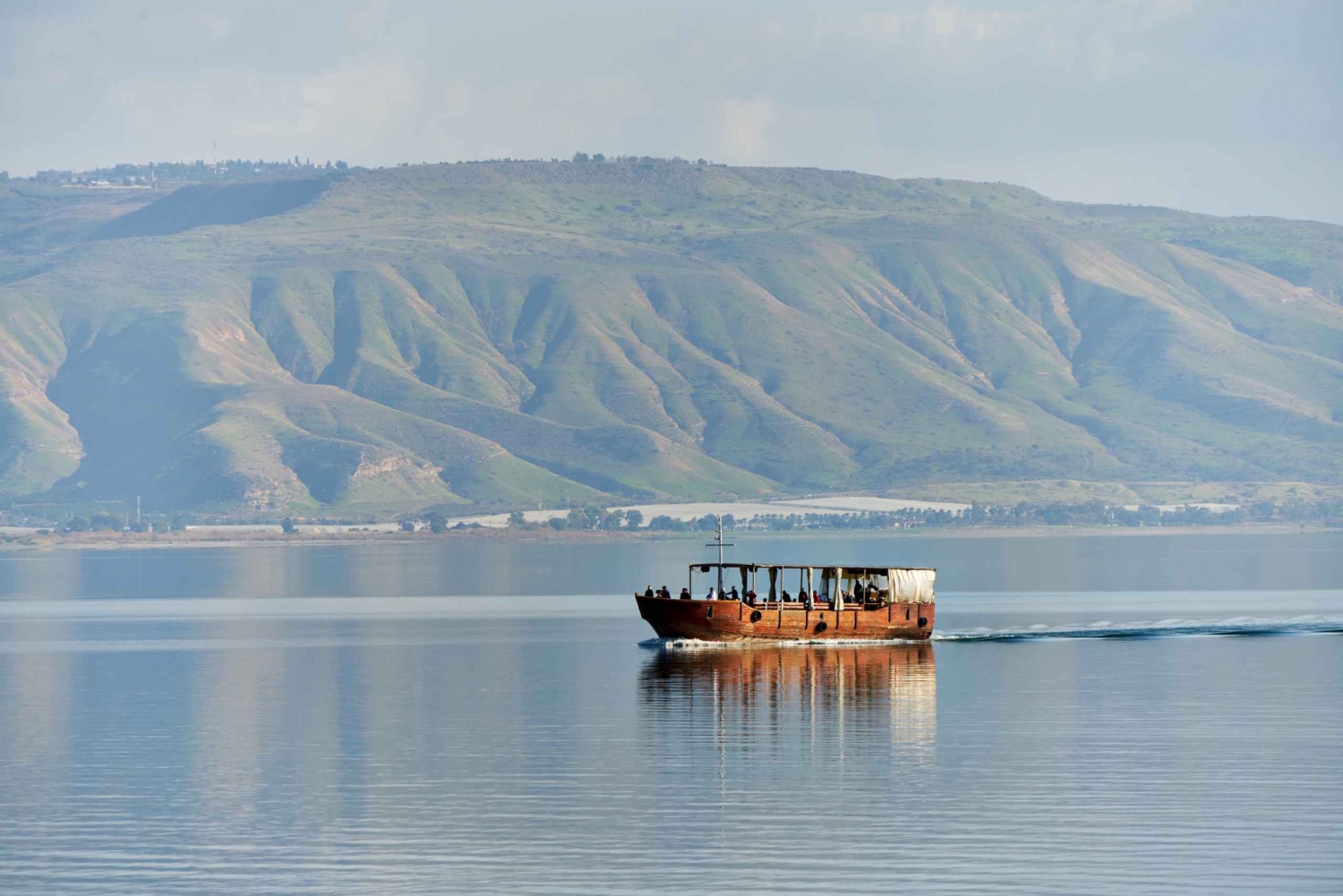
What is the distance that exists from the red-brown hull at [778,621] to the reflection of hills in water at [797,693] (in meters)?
0.91

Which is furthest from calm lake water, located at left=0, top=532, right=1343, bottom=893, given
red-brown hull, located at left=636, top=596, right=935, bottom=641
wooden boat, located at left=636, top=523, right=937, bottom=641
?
wooden boat, located at left=636, top=523, right=937, bottom=641

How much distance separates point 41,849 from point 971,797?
81.2ft

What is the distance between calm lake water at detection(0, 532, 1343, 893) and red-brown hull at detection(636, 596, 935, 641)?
1.35 m

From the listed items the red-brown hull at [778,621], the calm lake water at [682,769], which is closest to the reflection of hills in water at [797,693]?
the calm lake water at [682,769]

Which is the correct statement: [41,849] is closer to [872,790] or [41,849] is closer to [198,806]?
[198,806]

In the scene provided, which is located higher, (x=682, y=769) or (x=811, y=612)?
(x=811, y=612)

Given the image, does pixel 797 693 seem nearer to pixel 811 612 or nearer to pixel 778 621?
pixel 778 621

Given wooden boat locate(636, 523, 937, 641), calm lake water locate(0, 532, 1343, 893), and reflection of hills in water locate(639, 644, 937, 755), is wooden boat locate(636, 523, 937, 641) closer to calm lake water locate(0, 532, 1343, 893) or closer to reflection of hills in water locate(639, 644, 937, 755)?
reflection of hills in water locate(639, 644, 937, 755)

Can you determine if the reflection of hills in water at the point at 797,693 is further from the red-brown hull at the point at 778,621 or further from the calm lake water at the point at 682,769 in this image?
the red-brown hull at the point at 778,621

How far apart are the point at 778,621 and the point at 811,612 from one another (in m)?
2.46

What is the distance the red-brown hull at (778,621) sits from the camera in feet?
390

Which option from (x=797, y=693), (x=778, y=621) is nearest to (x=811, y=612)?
(x=778, y=621)

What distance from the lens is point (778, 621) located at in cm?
11925

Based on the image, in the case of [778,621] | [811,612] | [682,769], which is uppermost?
[811,612]
